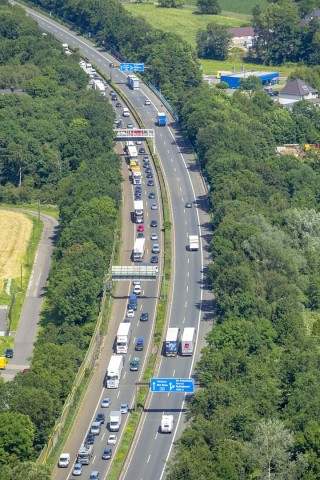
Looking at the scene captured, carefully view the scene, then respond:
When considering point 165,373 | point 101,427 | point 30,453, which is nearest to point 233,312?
point 165,373

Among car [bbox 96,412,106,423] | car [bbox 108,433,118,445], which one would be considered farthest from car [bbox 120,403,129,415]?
car [bbox 108,433,118,445]

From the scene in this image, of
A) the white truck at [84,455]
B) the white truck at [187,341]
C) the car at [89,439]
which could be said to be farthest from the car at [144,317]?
the white truck at [84,455]

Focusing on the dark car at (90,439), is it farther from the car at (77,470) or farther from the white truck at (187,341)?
the white truck at (187,341)

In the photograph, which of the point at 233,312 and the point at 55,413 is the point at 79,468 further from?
the point at 233,312

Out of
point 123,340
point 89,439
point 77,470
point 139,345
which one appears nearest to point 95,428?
point 89,439

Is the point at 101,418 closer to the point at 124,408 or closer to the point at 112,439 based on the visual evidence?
the point at 124,408

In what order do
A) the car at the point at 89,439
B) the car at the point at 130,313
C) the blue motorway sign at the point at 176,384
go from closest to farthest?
the car at the point at 89,439
the blue motorway sign at the point at 176,384
the car at the point at 130,313
